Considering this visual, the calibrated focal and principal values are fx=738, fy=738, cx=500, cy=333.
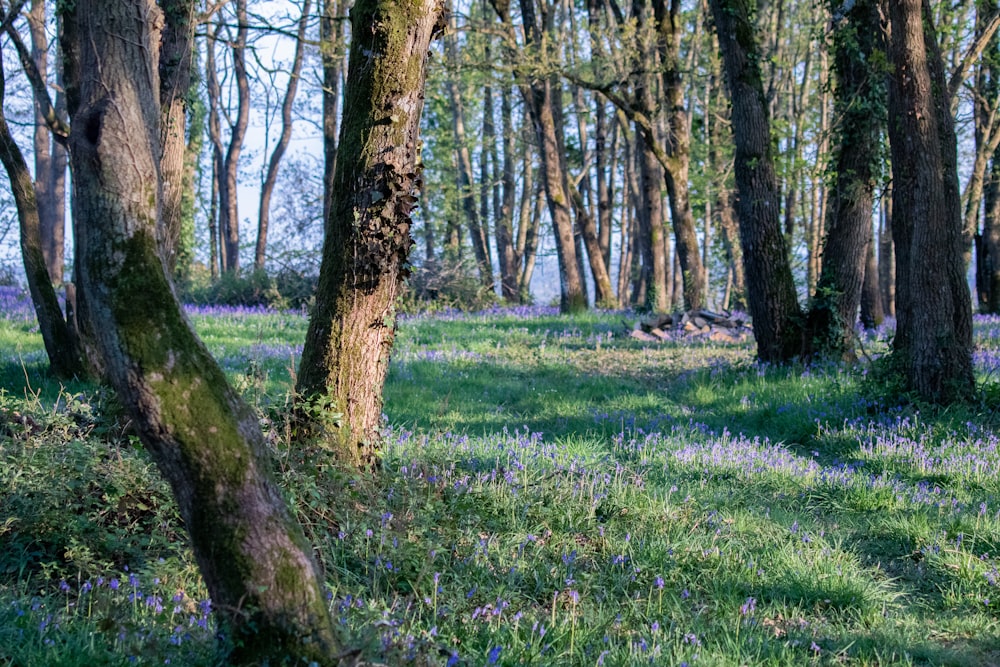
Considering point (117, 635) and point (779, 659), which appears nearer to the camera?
point (117, 635)

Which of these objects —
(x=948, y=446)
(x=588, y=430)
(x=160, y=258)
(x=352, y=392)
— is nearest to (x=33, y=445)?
(x=352, y=392)

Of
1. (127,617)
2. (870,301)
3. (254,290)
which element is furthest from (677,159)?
(127,617)

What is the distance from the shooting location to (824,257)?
33.9 ft

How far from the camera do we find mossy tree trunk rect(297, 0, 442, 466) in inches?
189

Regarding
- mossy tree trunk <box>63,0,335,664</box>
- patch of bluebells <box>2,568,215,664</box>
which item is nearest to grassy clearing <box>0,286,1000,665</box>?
patch of bluebells <box>2,568,215,664</box>

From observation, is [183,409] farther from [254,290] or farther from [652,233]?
[254,290]

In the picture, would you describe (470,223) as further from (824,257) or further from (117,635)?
(117,635)

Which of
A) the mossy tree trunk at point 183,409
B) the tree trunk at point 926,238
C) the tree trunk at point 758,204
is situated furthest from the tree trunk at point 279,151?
the mossy tree trunk at point 183,409

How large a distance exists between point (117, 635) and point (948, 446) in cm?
662

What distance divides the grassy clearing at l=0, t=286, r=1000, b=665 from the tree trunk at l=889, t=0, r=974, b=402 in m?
0.54

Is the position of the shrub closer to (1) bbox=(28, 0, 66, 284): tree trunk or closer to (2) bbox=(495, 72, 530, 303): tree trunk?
(1) bbox=(28, 0, 66, 284): tree trunk

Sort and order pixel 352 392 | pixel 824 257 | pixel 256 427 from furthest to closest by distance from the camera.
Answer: pixel 824 257 < pixel 352 392 < pixel 256 427

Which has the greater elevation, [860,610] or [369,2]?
[369,2]

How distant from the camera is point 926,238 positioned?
301 inches
